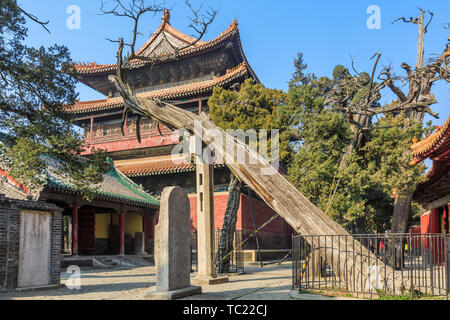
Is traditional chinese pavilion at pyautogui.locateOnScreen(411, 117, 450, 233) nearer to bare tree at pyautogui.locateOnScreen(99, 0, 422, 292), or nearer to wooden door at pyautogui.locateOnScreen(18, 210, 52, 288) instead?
bare tree at pyautogui.locateOnScreen(99, 0, 422, 292)

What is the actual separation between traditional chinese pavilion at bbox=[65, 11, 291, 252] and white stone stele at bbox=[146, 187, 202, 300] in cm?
1239

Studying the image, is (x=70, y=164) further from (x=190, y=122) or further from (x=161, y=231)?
(x=161, y=231)

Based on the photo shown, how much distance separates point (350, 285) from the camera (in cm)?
669

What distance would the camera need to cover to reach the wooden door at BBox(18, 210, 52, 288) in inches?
313

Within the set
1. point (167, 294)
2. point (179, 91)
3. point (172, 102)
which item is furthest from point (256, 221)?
point (167, 294)

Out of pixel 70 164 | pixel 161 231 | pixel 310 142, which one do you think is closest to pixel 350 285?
pixel 161 231

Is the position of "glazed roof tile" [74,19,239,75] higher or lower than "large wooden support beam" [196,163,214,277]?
higher

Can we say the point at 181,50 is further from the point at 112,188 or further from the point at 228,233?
the point at 228,233

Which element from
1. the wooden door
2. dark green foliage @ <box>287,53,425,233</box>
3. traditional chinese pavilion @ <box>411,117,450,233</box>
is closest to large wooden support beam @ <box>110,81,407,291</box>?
traditional chinese pavilion @ <box>411,117,450,233</box>

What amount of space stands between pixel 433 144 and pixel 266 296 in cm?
513

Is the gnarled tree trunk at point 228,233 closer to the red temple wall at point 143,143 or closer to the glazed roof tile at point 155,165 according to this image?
the glazed roof tile at point 155,165

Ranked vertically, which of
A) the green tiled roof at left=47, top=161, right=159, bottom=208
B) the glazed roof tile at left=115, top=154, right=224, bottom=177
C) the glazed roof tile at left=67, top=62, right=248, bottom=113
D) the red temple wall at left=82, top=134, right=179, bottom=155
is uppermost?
the glazed roof tile at left=67, top=62, right=248, bottom=113

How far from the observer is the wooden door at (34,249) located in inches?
313

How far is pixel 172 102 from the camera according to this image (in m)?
19.9
